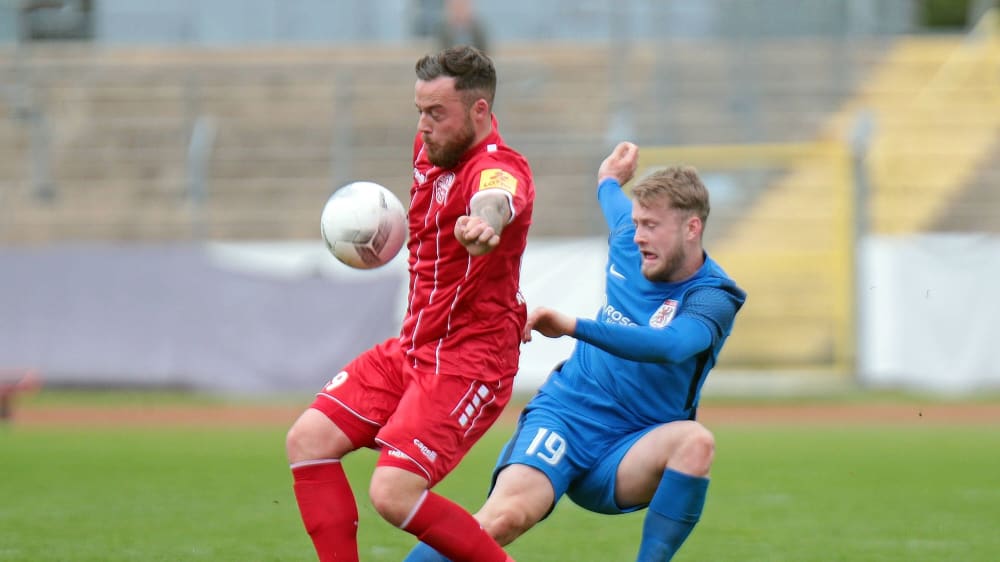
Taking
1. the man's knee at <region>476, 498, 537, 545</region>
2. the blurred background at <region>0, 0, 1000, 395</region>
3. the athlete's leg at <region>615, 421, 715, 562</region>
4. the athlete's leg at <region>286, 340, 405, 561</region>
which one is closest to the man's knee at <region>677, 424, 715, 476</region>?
the athlete's leg at <region>615, 421, 715, 562</region>

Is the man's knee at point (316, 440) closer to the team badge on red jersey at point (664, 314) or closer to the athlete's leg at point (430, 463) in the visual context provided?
the athlete's leg at point (430, 463)

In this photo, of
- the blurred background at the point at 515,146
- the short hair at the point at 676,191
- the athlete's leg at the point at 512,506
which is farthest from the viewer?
the blurred background at the point at 515,146

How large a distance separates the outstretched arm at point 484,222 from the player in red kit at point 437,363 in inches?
4.4

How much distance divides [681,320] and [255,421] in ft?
29.6

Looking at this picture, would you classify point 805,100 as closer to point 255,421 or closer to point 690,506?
point 255,421

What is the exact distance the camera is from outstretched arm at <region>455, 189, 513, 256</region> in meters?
4.40

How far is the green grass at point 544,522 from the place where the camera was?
632cm

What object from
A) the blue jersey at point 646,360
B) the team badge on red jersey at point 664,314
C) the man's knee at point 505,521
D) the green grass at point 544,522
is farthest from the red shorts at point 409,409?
the green grass at point 544,522

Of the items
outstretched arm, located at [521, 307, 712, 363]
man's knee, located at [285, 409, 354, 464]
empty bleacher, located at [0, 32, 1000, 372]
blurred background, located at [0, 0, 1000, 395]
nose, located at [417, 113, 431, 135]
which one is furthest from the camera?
empty bleacher, located at [0, 32, 1000, 372]

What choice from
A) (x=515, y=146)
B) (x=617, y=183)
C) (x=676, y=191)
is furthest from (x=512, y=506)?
(x=515, y=146)

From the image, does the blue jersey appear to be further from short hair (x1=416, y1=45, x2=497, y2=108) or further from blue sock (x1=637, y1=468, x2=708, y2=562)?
short hair (x1=416, y1=45, x2=497, y2=108)

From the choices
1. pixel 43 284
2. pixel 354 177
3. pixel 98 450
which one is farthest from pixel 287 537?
pixel 354 177

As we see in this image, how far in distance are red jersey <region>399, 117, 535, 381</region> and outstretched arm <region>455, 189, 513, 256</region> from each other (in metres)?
0.25

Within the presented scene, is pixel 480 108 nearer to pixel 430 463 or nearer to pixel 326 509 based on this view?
pixel 430 463
